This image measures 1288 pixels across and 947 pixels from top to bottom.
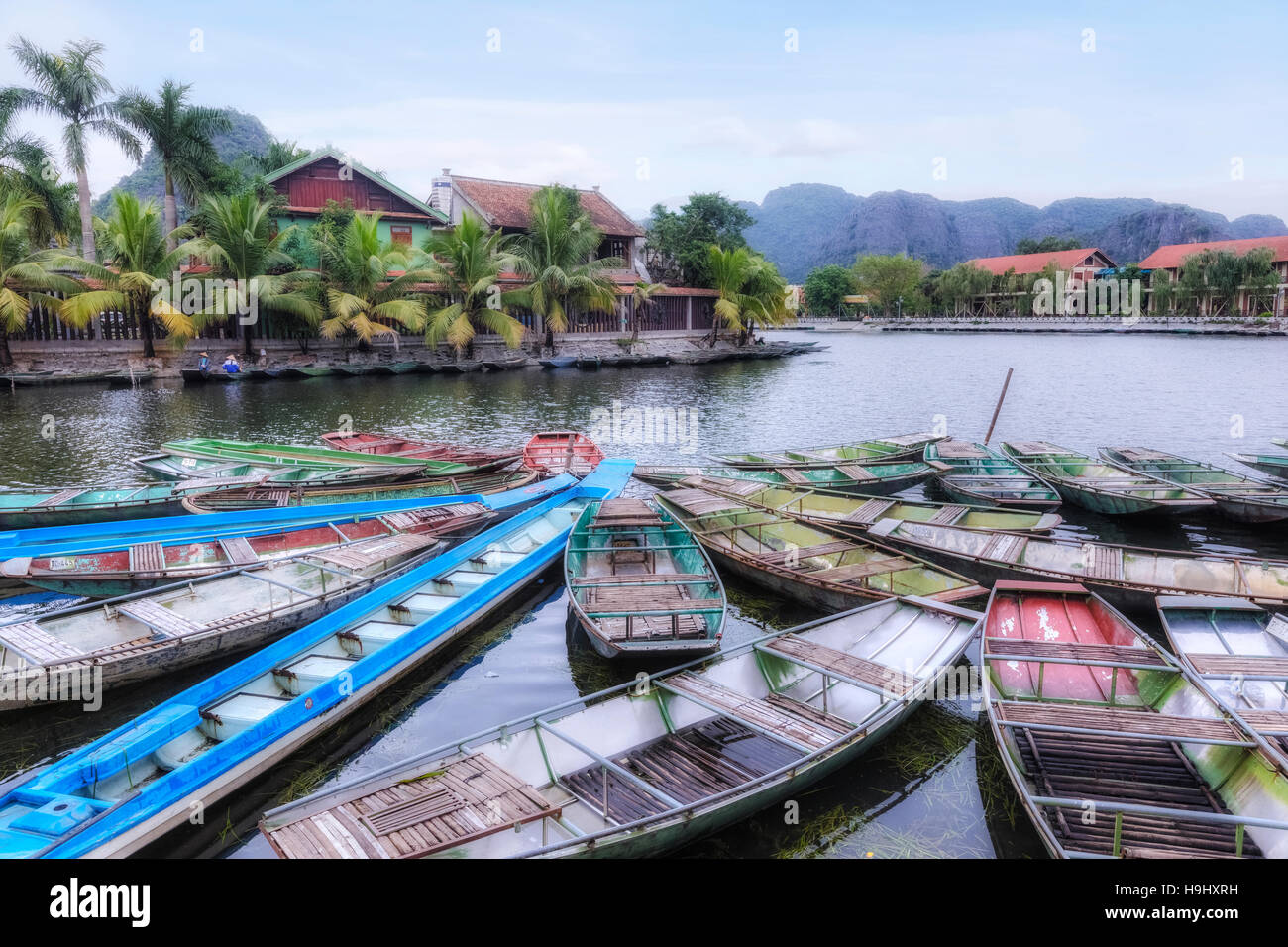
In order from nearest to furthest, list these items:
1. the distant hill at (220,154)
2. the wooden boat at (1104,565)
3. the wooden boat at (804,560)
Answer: the wooden boat at (1104,565)
the wooden boat at (804,560)
the distant hill at (220,154)

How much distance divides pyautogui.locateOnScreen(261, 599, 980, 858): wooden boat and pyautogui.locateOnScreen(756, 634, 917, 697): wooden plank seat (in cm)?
2

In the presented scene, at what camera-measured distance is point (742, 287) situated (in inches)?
2062

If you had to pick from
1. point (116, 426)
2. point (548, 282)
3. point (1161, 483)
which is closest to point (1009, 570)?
point (1161, 483)

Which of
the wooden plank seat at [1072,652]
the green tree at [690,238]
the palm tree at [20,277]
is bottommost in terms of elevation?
the wooden plank seat at [1072,652]

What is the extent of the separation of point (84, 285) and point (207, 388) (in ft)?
21.0

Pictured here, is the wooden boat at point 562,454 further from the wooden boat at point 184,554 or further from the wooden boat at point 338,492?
the wooden boat at point 184,554

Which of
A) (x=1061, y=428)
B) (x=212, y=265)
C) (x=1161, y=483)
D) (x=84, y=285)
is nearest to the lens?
(x=1161, y=483)

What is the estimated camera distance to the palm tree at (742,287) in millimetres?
50500

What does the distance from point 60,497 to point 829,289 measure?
104 m

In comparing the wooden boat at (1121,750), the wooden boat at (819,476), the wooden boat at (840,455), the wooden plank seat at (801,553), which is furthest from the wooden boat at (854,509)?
the wooden boat at (1121,750)

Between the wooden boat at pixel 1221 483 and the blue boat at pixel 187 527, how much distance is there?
12.9m

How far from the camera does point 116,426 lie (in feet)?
78.4

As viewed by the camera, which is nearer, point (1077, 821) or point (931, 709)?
point (1077, 821)
